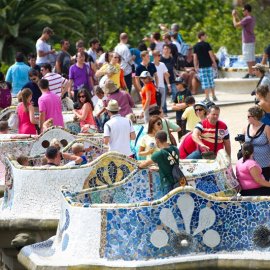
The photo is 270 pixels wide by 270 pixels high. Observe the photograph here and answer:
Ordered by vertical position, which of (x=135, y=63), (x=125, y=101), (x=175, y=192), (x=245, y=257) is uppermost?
(x=135, y=63)

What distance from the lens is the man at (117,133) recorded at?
44.1 ft

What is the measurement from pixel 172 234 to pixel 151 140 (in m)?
2.95

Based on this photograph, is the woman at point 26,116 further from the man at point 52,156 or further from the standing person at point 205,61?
the standing person at point 205,61

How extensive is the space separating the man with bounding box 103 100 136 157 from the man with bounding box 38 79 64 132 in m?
2.21

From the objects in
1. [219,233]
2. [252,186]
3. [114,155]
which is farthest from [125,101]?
[219,233]

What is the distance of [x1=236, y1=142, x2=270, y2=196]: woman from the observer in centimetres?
1130

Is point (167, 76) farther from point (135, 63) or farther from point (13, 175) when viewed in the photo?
point (13, 175)

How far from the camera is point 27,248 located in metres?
11.0

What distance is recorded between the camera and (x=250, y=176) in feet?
37.3

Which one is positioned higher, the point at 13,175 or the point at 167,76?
the point at 167,76

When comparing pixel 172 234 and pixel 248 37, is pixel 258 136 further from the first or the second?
pixel 248 37

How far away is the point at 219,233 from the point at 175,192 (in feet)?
1.99

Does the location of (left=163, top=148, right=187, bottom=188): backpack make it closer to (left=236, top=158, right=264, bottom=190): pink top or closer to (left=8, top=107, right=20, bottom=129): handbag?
(left=236, top=158, right=264, bottom=190): pink top

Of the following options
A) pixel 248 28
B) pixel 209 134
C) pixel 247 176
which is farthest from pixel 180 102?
pixel 248 28
